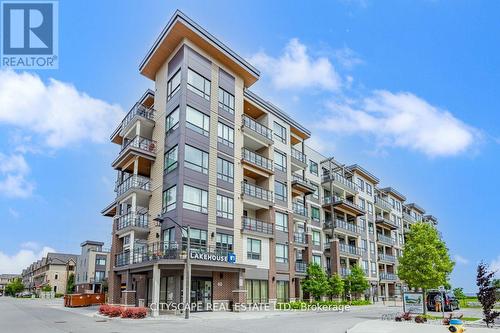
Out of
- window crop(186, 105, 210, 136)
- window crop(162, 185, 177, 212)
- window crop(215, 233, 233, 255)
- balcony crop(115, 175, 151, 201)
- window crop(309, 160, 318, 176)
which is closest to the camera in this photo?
window crop(162, 185, 177, 212)

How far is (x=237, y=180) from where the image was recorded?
121ft

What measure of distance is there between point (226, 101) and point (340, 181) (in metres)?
24.7

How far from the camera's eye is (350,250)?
53938mm

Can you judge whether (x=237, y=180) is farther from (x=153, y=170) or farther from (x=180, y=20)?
(x=180, y=20)

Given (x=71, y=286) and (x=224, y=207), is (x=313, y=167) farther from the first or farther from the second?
(x=71, y=286)

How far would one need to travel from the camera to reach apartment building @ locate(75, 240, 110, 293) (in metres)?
75.1

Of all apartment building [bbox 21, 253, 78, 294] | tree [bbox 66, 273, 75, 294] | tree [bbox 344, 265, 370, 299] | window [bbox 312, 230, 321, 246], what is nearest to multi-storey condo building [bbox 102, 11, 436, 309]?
window [bbox 312, 230, 321, 246]

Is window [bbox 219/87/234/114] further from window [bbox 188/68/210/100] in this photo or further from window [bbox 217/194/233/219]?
window [bbox 217/194/233/219]

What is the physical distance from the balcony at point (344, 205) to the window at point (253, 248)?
57.8 ft

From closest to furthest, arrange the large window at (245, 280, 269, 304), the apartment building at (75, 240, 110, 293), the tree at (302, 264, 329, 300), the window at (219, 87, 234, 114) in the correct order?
the large window at (245, 280, 269, 304), the window at (219, 87, 234, 114), the tree at (302, 264, 329, 300), the apartment building at (75, 240, 110, 293)

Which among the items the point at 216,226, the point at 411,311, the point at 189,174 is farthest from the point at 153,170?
the point at 411,311

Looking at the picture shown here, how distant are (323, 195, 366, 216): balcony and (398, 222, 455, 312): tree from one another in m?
21.2

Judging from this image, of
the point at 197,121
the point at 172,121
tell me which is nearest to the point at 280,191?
the point at 197,121

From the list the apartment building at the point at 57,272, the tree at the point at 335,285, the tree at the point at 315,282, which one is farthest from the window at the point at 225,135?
the apartment building at the point at 57,272
